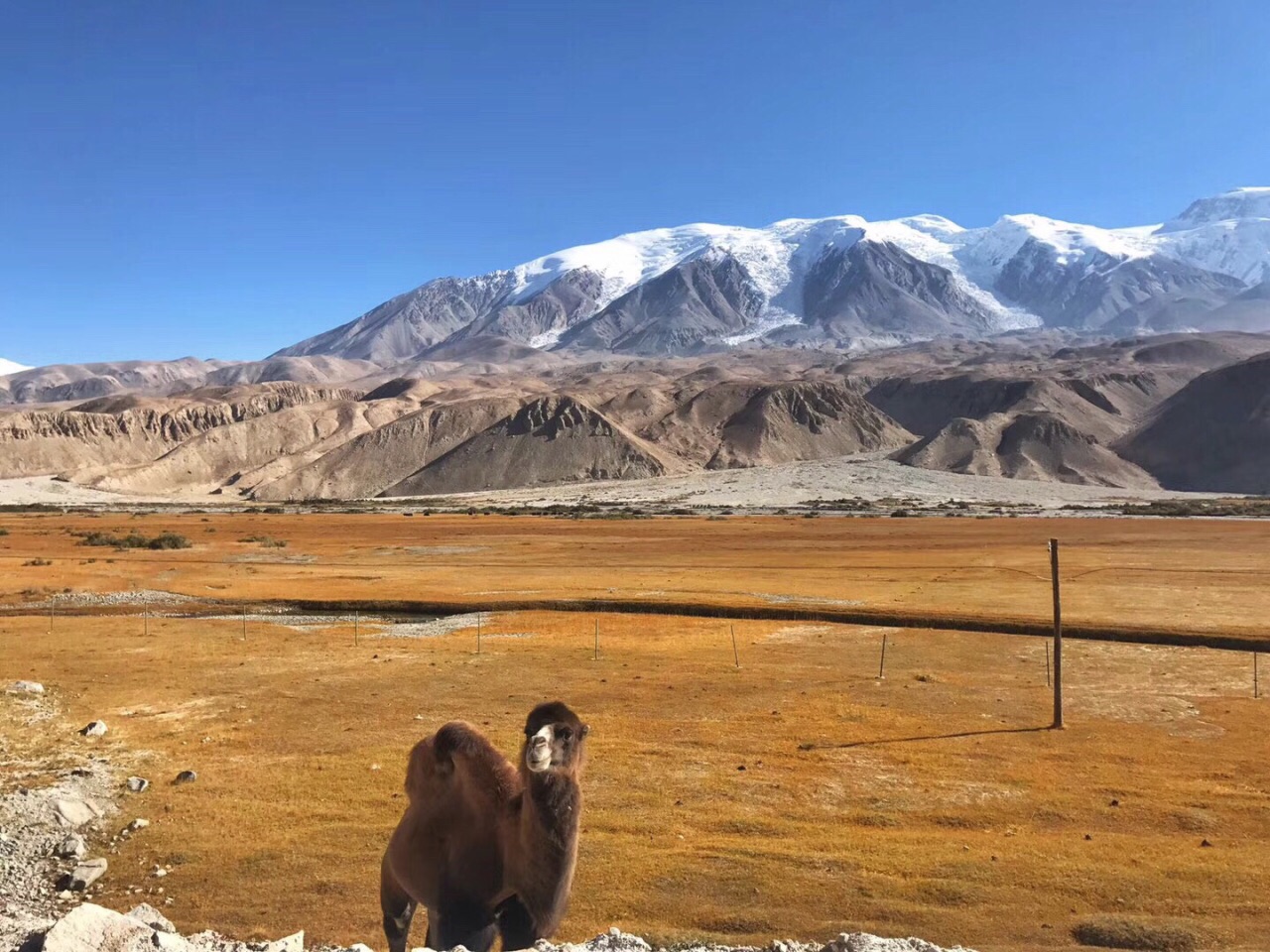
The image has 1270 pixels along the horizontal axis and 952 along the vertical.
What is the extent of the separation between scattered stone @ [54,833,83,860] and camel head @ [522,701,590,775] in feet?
34.6

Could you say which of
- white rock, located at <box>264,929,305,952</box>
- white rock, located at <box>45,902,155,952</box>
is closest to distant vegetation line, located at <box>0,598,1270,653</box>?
white rock, located at <box>264,929,305,952</box>

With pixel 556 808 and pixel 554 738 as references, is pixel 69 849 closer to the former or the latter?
pixel 556 808

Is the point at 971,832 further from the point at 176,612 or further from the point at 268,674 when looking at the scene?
the point at 176,612

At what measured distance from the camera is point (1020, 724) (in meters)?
20.0

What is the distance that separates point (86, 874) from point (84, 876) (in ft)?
0.11

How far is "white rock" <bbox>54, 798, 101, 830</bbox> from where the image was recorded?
43.6ft

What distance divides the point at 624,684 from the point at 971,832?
38.8 feet

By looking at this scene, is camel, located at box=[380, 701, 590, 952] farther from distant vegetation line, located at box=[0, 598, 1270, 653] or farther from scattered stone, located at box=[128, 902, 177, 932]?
distant vegetation line, located at box=[0, 598, 1270, 653]

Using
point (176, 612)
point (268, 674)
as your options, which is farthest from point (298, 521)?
point (268, 674)

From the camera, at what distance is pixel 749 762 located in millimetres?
16812

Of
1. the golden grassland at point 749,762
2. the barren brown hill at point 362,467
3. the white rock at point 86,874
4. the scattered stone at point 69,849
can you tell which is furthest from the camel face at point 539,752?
the barren brown hill at point 362,467

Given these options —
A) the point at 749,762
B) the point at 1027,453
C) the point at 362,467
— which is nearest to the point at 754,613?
the point at 749,762

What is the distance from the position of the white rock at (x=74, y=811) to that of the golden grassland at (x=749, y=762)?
0.61 m

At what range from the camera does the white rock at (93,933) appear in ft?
19.9
